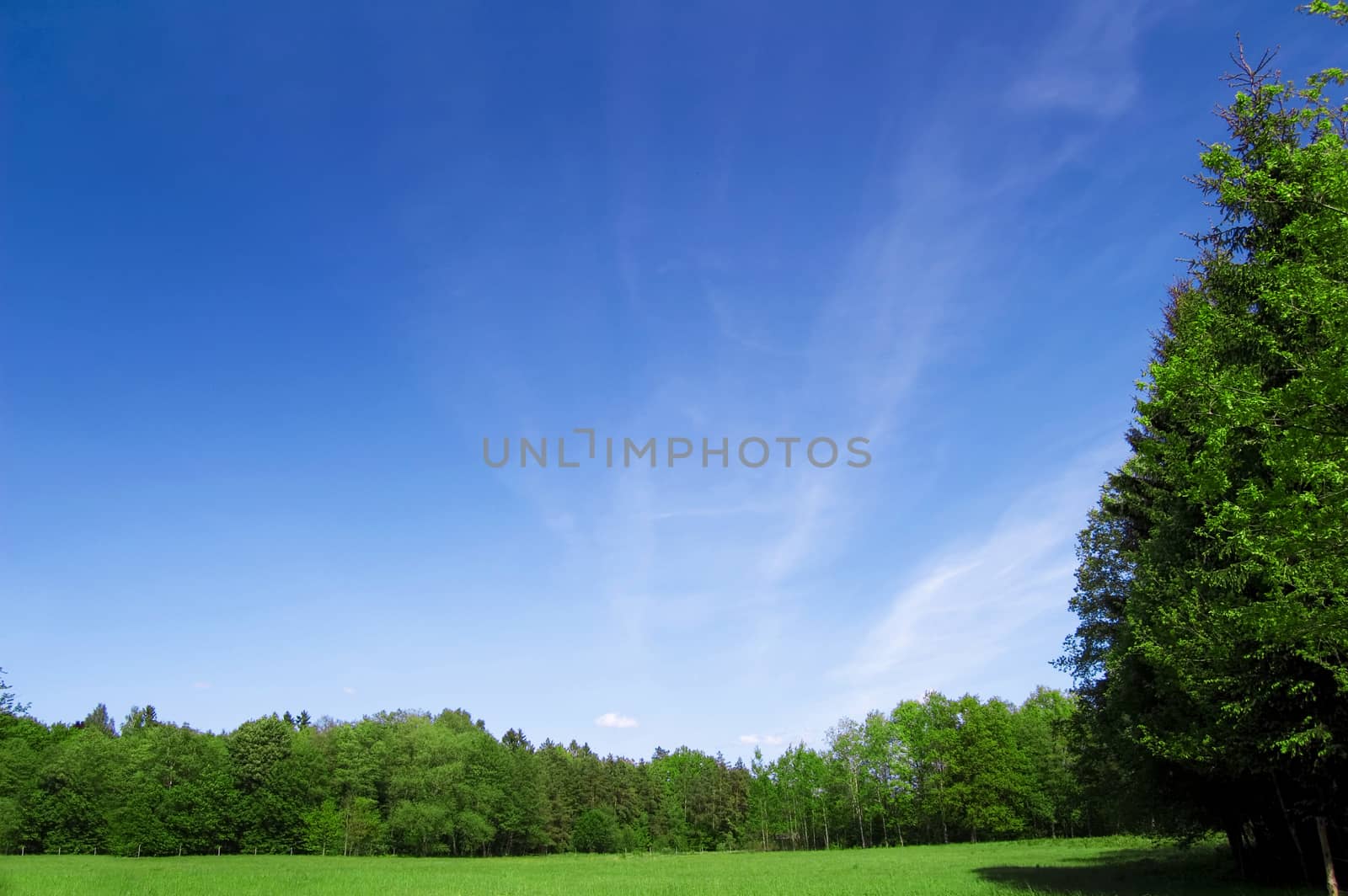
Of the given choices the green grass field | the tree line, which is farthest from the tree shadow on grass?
the tree line

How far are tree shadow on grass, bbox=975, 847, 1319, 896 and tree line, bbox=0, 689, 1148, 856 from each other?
3771 centimetres

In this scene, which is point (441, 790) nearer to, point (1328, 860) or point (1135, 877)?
point (1135, 877)

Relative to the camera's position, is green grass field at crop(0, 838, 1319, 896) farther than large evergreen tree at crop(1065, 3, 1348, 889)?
Yes

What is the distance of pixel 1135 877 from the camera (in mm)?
31516

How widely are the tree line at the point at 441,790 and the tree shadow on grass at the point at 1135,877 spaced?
3771 cm

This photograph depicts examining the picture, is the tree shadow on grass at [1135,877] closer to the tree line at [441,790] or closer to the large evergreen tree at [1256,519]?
the large evergreen tree at [1256,519]

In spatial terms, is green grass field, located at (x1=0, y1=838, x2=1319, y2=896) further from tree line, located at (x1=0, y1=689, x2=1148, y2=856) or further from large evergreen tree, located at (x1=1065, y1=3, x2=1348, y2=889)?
tree line, located at (x1=0, y1=689, x2=1148, y2=856)

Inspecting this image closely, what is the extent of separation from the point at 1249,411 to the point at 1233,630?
22.4 ft

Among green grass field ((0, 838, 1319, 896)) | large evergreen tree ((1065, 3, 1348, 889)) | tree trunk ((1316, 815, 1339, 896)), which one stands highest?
large evergreen tree ((1065, 3, 1348, 889))

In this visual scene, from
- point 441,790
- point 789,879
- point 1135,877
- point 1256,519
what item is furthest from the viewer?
point 441,790

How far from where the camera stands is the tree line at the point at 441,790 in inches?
3113

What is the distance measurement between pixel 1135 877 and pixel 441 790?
78662 mm

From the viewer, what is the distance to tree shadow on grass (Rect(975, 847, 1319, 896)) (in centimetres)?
2492

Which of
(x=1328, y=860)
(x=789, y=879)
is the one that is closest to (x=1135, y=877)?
(x=1328, y=860)
